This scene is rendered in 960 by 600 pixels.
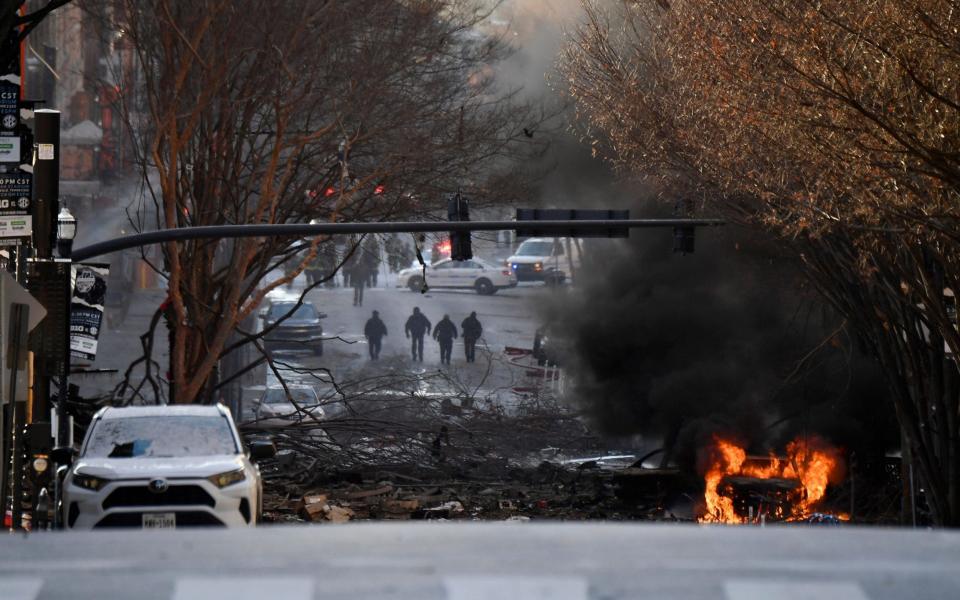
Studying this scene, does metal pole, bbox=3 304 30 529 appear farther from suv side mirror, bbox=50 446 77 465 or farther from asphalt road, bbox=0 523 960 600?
asphalt road, bbox=0 523 960 600

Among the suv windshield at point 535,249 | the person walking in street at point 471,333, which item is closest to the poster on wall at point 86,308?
the person walking in street at point 471,333

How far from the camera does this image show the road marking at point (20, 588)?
2.12 metres

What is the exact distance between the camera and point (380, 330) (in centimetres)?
4509

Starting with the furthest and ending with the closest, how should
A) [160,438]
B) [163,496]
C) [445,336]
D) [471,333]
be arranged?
[445,336]
[471,333]
[160,438]
[163,496]

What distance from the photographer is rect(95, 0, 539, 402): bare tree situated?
24.0 metres

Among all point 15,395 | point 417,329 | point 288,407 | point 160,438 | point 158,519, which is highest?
point 15,395

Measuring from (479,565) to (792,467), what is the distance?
94.5 feet

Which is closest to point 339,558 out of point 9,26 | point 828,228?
point 9,26

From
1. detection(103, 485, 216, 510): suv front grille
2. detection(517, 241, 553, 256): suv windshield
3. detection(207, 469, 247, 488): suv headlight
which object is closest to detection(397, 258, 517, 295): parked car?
detection(517, 241, 553, 256): suv windshield

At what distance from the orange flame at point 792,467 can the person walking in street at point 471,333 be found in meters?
14.4

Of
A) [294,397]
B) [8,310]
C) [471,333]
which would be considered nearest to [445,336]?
[471,333]

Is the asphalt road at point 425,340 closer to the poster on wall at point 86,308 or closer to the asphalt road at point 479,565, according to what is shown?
the poster on wall at point 86,308

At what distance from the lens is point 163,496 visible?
11.7m

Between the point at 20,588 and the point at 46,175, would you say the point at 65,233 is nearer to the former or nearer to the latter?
the point at 46,175
